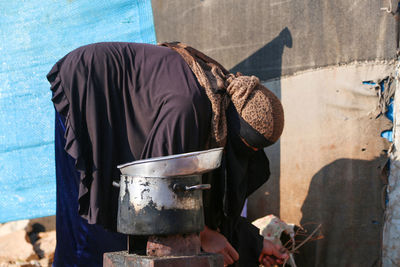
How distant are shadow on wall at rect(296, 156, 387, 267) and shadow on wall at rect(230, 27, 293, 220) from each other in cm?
27

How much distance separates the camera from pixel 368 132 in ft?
9.72

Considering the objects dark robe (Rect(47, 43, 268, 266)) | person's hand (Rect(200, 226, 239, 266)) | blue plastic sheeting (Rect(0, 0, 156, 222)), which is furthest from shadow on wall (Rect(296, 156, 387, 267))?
blue plastic sheeting (Rect(0, 0, 156, 222))

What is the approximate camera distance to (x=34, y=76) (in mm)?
3088

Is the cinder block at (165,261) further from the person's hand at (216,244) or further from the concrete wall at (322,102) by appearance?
the concrete wall at (322,102)

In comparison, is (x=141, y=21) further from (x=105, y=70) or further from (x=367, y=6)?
(x=367, y=6)

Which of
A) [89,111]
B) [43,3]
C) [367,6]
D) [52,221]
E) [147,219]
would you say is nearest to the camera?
[147,219]

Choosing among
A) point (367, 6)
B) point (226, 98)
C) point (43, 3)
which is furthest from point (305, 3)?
point (43, 3)

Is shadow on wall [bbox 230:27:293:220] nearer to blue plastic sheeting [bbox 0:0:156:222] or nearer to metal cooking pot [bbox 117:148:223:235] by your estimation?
blue plastic sheeting [bbox 0:0:156:222]

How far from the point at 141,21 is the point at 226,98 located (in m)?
1.34

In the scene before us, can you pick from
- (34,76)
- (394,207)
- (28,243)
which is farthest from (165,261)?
(28,243)

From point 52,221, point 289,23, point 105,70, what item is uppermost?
point 289,23

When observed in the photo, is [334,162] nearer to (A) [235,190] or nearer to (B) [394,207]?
(B) [394,207]

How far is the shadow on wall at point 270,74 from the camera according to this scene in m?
3.21

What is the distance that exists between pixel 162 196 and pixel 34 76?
196 centimetres
